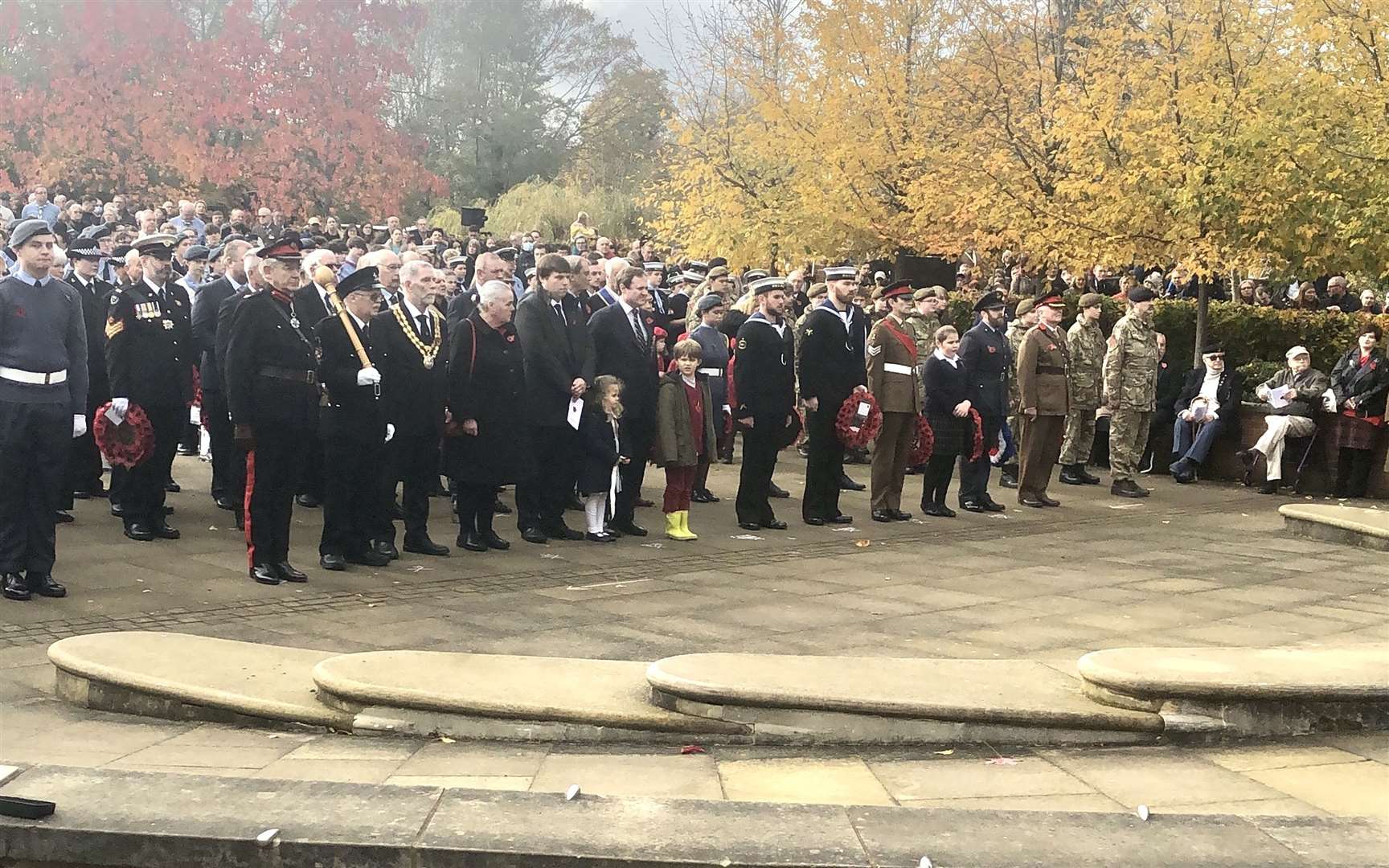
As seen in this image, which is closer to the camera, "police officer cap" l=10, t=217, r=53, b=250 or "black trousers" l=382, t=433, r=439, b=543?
"police officer cap" l=10, t=217, r=53, b=250

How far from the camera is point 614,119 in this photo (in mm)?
52562

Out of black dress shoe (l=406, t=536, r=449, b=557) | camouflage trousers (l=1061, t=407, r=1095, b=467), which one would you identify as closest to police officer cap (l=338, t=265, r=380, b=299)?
black dress shoe (l=406, t=536, r=449, b=557)

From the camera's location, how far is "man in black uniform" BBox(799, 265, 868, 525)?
12359 mm

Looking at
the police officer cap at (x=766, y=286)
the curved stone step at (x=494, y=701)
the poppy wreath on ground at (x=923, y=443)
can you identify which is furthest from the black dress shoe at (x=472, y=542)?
the curved stone step at (x=494, y=701)

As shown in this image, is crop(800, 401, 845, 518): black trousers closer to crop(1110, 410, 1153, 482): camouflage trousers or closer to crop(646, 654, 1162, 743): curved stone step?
crop(1110, 410, 1153, 482): camouflage trousers

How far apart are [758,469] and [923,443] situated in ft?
5.20

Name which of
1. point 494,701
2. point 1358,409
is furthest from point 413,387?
point 1358,409

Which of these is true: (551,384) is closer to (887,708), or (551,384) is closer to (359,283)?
(359,283)

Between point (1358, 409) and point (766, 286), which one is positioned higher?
point (766, 286)

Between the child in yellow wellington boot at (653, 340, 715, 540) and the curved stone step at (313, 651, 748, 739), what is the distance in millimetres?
5004

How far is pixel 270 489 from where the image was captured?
9.29m

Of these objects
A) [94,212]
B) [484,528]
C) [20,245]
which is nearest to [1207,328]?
[484,528]

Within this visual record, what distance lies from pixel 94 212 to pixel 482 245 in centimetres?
647

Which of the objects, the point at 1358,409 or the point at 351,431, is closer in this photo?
the point at 351,431
